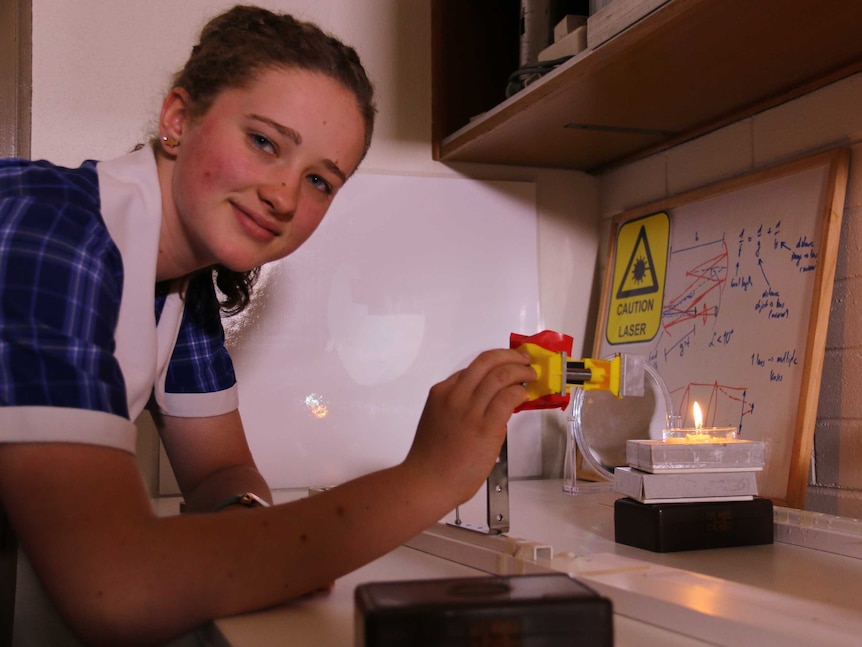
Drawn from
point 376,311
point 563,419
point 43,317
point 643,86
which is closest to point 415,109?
Answer: point 376,311

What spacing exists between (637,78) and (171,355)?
0.68m

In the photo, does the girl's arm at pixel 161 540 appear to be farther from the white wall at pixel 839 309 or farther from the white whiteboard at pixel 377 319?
the white whiteboard at pixel 377 319

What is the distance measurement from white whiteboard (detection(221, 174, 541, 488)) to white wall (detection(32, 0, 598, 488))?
3 cm

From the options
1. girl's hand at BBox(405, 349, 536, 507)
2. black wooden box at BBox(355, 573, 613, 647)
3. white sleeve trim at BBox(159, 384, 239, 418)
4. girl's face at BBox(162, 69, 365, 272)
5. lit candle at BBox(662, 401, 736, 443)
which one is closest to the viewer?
black wooden box at BBox(355, 573, 613, 647)

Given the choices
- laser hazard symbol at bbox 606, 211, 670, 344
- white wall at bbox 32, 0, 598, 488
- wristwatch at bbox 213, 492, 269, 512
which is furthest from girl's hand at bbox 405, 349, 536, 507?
white wall at bbox 32, 0, 598, 488

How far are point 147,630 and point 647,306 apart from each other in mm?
981

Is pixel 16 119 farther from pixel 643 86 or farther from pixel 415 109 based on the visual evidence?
pixel 643 86

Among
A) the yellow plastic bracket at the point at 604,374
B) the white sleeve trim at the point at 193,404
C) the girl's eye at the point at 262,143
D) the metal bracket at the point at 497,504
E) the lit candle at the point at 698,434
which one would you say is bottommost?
the metal bracket at the point at 497,504

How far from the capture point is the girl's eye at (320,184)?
0.86m

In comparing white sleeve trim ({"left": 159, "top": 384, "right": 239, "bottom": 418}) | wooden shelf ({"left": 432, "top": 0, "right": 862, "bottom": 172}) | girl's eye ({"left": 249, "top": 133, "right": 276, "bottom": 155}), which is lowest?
white sleeve trim ({"left": 159, "top": 384, "right": 239, "bottom": 418})

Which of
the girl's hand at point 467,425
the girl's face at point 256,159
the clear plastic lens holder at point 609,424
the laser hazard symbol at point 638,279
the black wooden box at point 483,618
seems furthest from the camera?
the laser hazard symbol at point 638,279

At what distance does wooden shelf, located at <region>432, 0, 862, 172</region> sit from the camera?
0.91m

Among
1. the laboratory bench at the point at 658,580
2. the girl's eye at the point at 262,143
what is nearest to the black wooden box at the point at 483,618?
the laboratory bench at the point at 658,580

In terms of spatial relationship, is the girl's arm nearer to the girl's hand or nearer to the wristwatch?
the girl's hand
